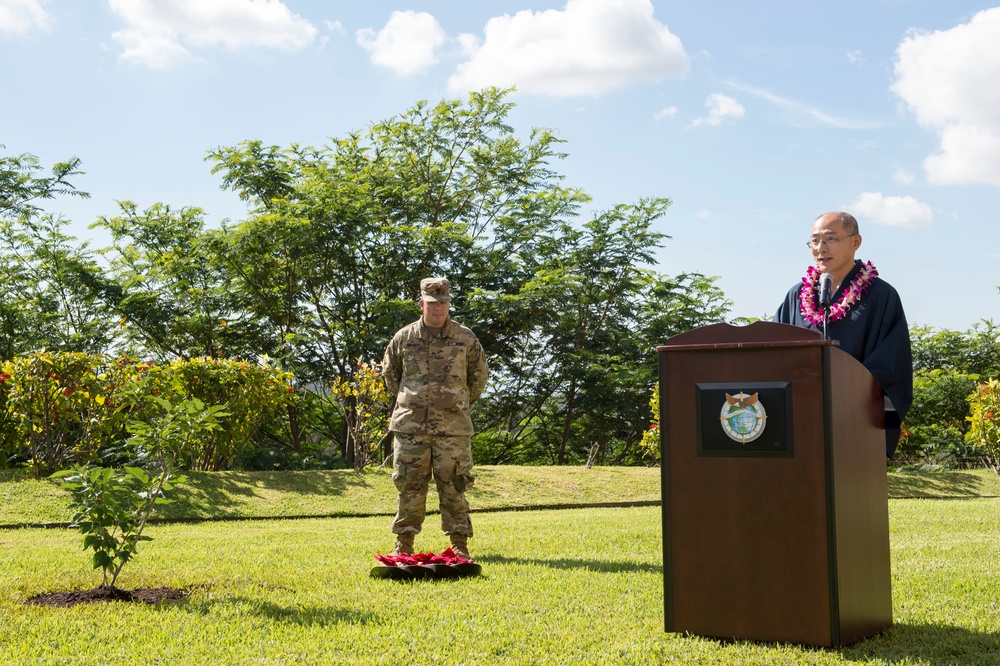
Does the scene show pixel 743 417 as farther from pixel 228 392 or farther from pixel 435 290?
pixel 228 392

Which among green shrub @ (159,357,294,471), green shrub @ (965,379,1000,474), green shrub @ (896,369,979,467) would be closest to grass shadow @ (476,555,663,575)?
green shrub @ (159,357,294,471)

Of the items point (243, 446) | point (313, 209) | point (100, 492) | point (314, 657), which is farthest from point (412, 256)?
point (314, 657)

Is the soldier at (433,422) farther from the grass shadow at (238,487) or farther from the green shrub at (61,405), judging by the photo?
the green shrub at (61,405)

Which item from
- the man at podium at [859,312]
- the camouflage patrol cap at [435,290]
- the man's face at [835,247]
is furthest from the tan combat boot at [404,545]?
the man's face at [835,247]

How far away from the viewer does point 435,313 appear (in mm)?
6633

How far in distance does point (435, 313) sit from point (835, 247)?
306 cm

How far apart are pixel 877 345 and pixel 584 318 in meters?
17.2

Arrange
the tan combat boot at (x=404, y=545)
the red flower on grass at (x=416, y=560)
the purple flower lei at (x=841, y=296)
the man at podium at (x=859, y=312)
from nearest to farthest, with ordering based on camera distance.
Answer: the man at podium at (x=859, y=312) → the purple flower lei at (x=841, y=296) → the red flower on grass at (x=416, y=560) → the tan combat boot at (x=404, y=545)

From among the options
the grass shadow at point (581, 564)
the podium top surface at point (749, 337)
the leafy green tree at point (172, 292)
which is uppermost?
the leafy green tree at point (172, 292)

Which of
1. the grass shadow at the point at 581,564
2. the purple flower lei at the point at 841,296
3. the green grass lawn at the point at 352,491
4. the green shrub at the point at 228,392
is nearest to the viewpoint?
the purple flower lei at the point at 841,296

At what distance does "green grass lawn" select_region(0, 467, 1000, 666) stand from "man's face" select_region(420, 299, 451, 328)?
1.75m

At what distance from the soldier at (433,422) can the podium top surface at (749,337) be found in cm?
289

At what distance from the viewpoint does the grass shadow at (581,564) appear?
19.8 ft

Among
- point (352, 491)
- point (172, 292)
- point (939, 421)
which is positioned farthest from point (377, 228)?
point (939, 421)
